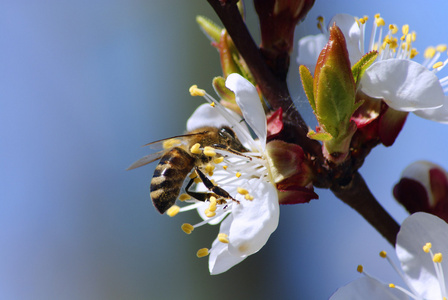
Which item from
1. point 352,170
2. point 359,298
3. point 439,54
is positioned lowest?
point 359,298

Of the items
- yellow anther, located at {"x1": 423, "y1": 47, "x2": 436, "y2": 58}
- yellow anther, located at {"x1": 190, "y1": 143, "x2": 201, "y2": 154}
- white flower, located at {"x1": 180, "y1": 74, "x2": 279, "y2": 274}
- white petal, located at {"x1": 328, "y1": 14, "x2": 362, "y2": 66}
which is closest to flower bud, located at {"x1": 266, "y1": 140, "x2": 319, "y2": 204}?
white flower, located at {"x1": 180, "y1": 74, "x2": 279, "y2": 274}

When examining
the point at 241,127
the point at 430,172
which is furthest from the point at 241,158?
the point at 430,172

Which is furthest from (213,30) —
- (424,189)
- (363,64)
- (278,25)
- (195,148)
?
(424,189)

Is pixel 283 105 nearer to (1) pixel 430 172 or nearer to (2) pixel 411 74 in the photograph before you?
(2) pixel 411 74

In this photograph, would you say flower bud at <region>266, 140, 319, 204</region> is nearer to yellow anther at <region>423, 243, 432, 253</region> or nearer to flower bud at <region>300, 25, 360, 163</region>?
flower bud at <region>300, 25, 360, 163</region>

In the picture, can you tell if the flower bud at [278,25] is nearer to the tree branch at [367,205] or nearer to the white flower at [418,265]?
the tree branch at [367,205]

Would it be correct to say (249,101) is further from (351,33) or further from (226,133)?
(351,33)
